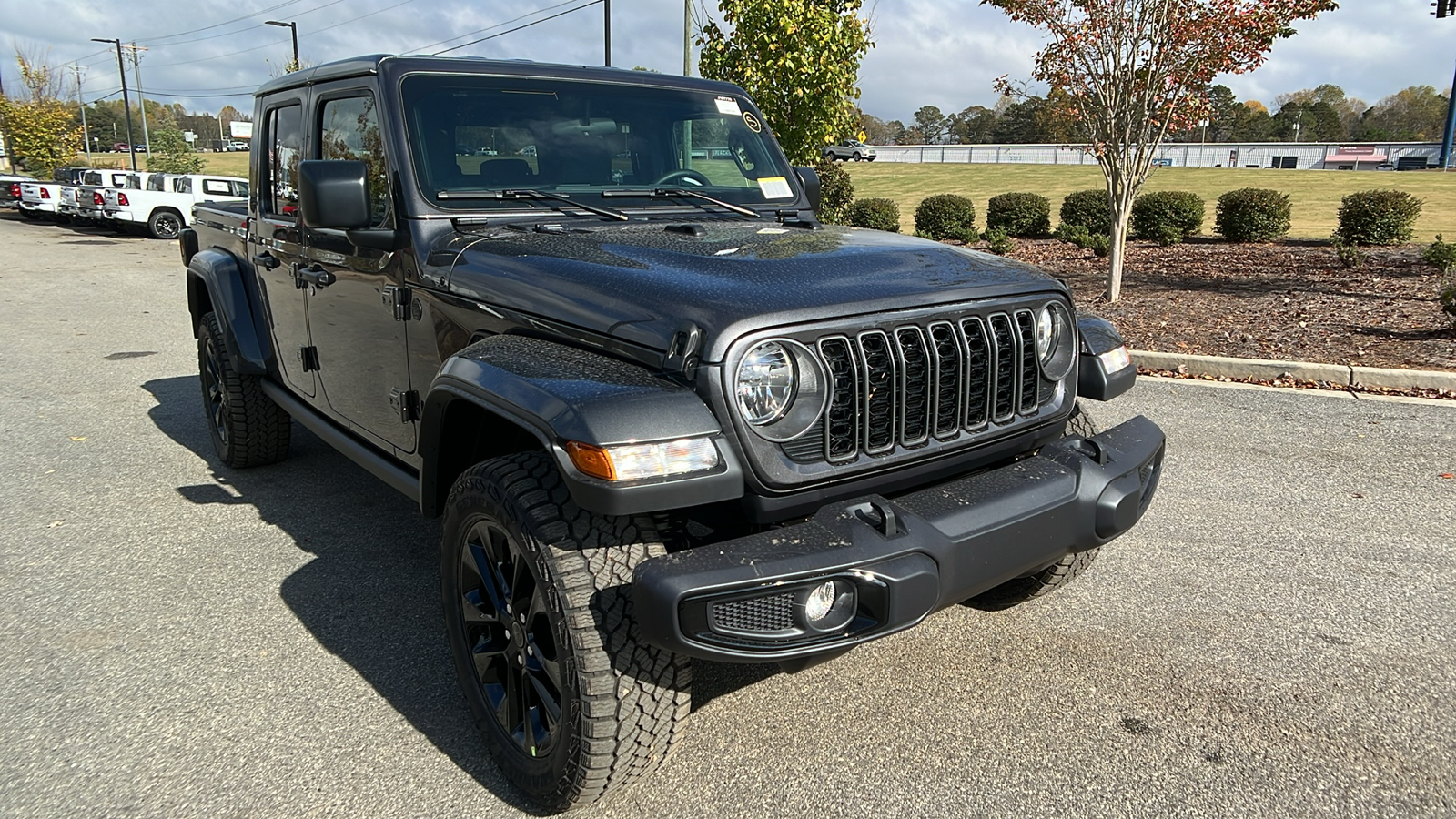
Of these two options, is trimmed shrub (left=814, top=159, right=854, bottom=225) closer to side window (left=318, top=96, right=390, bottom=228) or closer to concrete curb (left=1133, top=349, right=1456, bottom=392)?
concrete curb (left=1133, top=349, right=1456, bottom=392)

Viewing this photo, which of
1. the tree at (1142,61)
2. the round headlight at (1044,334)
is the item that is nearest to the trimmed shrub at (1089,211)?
the tree at (1142,61)

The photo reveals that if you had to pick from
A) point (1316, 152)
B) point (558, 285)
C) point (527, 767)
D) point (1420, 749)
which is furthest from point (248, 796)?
point (1316, 152)

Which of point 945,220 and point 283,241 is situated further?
point 945,220

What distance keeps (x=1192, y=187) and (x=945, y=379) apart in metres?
38.9

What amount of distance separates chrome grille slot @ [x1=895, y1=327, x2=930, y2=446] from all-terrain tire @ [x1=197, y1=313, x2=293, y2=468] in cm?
367

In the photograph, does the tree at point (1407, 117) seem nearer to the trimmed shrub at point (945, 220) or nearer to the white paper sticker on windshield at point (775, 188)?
the trimmed shrub at point (945, 220)

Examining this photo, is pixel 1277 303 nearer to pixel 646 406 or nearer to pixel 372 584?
pixel 372 584

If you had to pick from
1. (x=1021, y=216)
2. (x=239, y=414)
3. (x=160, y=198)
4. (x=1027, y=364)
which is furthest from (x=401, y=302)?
(x=160, y=198)

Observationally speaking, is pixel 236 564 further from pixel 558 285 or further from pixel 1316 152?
pixel 1316 152

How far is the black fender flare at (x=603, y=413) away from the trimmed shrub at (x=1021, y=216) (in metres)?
15.5

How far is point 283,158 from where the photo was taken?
4.32 meters

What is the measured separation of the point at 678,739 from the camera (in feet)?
7.99

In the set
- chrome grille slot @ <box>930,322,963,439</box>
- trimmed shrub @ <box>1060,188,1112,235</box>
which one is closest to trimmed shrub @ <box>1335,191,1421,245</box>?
trimmed shrub @ <box>1060,188,1112,235</box>

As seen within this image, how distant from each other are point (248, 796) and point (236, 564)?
173 centimetres
